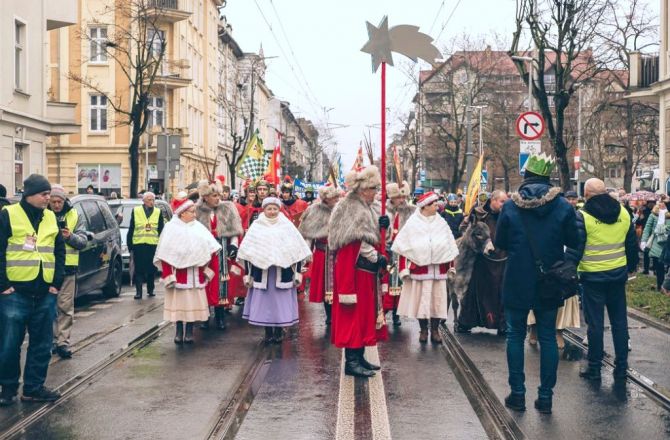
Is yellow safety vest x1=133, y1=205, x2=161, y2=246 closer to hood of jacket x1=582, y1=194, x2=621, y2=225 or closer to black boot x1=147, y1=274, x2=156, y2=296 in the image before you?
black boot x1=147, y1=274, x2=156, y2=296

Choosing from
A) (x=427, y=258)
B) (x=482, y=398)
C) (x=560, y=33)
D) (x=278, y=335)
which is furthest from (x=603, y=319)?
(x=560, y=33)

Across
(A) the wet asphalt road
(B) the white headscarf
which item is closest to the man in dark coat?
(A) the wet asphalt road

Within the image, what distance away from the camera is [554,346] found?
7.45m

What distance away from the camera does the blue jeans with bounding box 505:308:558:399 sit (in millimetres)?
7391

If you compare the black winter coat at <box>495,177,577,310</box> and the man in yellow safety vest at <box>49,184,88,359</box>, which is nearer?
the black winter coat at <box>495,177,577,310</box>

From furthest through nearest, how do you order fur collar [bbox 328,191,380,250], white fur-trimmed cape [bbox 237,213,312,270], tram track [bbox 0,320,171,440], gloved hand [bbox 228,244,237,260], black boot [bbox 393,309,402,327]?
black boot [bbox 393,309,402,327] → gloved hand [bbox 228,244,237,260] → white fur-trimmed cape [bbox 237,213,312,270] → fur collar [bbox 328,191,380,250] → tram track [bbox 0,320,171,440]

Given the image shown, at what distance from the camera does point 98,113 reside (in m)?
48.4

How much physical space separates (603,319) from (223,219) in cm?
547

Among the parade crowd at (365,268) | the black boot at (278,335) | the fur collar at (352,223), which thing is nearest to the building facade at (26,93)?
the parade crowd at (365,268)

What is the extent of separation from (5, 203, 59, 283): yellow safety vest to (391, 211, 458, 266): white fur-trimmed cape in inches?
167

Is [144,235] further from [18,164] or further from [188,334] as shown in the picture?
[18,164]

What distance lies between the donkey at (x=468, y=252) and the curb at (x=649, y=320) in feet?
9.24

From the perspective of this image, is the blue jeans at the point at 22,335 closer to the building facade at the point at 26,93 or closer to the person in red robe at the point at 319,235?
the person in red robe at the point at 319,235

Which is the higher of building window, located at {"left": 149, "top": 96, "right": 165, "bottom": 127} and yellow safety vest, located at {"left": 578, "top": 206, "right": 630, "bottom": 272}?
building window, located at {"left": 149, "top": 96, "right": 165, "bottom": 127}
